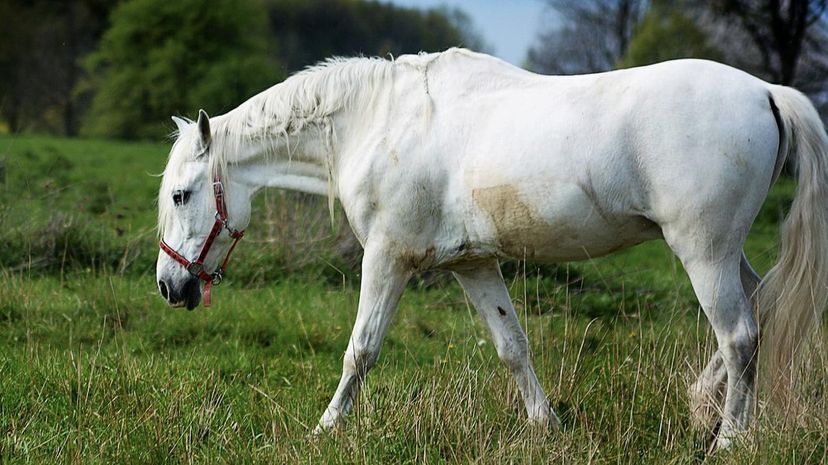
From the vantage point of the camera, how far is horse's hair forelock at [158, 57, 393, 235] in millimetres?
4645

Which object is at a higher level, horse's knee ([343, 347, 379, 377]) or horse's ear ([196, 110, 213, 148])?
horse's ear ([196, 110, 213, 148])

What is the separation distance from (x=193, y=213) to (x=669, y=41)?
1754 centimetres

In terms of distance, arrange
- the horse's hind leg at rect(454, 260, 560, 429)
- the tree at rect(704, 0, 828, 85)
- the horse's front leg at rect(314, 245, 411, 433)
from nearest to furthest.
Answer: the horse's front leg at rect(314, 245, 411, 433), the horse's hind leg at rect(454, 260, 560, 429), the tree at rect(704, 0, 828, 85)

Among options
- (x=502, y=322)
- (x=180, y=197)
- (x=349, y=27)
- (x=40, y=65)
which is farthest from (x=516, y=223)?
(x=40, y=65)

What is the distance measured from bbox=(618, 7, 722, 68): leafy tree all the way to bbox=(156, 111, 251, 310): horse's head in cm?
1483

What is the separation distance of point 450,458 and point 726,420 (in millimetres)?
1144

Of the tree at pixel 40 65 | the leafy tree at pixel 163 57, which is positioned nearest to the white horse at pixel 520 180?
the leafy tree at pixel 163 57

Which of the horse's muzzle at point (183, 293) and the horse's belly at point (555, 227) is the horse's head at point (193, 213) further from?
the horse's belly at point (555, 227)

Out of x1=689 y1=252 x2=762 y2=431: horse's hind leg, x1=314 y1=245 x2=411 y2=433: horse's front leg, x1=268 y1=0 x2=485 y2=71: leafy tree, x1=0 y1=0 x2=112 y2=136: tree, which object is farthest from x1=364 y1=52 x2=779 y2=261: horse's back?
x1=0 y1=0 x2=112 y2=136: tree

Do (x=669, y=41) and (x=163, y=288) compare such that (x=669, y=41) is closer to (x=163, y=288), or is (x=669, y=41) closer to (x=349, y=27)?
(x=163, y=288)

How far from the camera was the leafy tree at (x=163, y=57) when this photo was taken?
35344mm

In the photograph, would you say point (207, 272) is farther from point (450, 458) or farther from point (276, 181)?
point (450, 458)

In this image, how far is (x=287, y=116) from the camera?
15.5ft

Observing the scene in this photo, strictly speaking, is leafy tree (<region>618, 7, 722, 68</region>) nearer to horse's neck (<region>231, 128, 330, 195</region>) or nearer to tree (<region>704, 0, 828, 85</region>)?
tree (<region>704, 0, 828, 85</region>)
